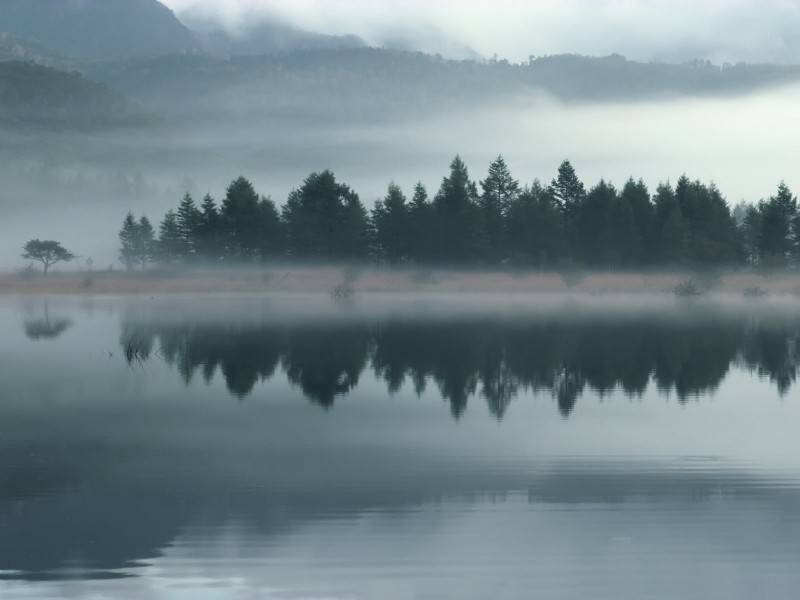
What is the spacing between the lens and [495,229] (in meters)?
108

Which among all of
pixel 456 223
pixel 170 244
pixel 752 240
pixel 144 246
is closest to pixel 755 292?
pixel 752 240

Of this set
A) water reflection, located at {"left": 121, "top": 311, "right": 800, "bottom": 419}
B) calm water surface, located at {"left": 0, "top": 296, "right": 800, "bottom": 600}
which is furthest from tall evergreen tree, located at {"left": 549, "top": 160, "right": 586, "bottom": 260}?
calm water surface, located at {"left": 0, "top": 296, "right": 800, "bottom": 600}

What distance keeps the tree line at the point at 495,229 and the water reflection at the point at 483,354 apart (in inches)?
1916

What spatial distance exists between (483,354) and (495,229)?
70721mm

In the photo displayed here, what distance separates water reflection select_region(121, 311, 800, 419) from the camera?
98.0 ft

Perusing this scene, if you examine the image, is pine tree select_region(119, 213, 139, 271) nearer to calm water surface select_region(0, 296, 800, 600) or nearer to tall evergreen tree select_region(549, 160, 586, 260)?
tall evergreen tree select_region(549, 160, 586, 260)

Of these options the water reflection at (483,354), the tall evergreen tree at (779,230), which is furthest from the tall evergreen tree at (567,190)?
the water reflection at (483,354)

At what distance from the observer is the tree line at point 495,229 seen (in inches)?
4139

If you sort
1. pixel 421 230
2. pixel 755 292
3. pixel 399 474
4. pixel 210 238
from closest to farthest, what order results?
pixel 399 474 < pixel 755 292 < pixel 421 230 < pixel 210 238

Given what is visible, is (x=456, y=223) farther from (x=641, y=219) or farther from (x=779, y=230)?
(x=779, y=230)

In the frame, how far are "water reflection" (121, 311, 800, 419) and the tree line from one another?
160 ft

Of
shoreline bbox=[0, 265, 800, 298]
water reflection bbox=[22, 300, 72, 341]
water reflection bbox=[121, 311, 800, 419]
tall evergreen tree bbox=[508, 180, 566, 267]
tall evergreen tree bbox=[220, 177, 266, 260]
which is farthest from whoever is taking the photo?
tall evergreen tree bbox=[220, 177, 266, 260]

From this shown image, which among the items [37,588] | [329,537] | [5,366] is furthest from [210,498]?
[5,366]

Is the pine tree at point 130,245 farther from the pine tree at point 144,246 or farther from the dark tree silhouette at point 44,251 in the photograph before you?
the dark tree silhouette at point 44,251
